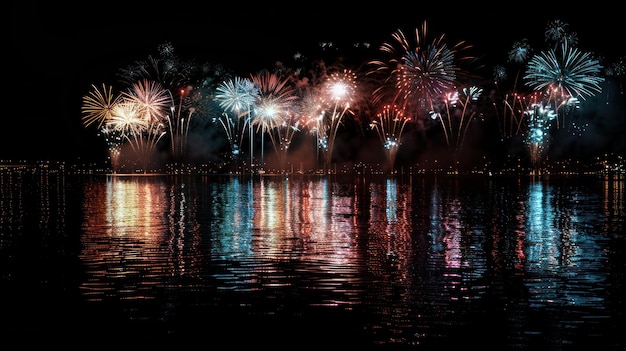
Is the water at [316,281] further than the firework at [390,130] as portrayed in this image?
No

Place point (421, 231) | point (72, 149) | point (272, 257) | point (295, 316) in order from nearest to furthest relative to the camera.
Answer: point (295, 316)
point (272, 257)
point (421, 231)
point (72, 149)

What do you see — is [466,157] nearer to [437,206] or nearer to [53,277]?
[437,206]

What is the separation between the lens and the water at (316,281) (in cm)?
1202

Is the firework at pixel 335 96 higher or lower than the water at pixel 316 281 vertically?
higher

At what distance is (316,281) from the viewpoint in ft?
52.9

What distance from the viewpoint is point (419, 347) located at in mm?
11266

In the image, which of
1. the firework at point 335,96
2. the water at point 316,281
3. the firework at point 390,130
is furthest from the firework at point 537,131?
the water at point 316,281

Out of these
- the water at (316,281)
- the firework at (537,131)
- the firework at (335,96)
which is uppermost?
the firework at (335,96)

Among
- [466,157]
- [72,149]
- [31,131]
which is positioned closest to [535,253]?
[466,157]

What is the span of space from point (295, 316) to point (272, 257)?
21.4 feet

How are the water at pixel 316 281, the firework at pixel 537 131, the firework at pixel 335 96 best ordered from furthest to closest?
the firework at pixel 537 131, the firework at pixel 335 96, the water at pixel 316 281

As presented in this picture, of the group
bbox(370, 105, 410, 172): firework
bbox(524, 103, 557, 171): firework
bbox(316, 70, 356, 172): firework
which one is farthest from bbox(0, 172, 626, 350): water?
bbox(370, 105, 410, 172): firework

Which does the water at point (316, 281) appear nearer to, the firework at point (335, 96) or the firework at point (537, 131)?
the firework at point (335, 96)

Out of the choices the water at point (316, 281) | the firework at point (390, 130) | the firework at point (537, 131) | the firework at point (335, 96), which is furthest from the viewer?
the firework at point (390, 130)
